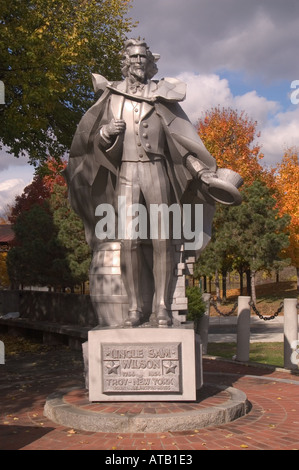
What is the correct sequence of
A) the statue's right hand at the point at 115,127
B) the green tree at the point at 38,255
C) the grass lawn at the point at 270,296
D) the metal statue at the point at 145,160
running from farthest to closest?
1. the grass lawn at the point at 270,296
2. the green tree at the point at 38,255
3. the metal statue at the point at 145,160
4. the statue's right hand at the point at 115,127

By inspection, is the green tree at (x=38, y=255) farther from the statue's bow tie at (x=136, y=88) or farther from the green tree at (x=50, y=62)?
the statue's bow tie at (x=136, y=88)

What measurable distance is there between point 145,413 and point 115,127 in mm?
3266

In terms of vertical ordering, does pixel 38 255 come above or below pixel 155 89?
below

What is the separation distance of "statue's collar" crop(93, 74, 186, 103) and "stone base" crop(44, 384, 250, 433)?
362 cm

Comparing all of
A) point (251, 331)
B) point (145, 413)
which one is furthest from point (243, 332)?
point (251, 331)

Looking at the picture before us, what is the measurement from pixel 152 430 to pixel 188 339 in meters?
1.10

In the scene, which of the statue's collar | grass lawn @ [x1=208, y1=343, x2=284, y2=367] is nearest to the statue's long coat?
the statue's collar

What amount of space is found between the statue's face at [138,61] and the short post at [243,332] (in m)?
5.66

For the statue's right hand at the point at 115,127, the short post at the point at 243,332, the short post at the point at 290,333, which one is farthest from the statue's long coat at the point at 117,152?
the short post at the point at 243,332

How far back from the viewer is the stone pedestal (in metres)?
5.75

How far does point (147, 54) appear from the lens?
6.40 m

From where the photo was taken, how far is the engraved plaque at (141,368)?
18.9 ft

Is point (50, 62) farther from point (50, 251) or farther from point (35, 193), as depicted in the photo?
point (35, 193)
